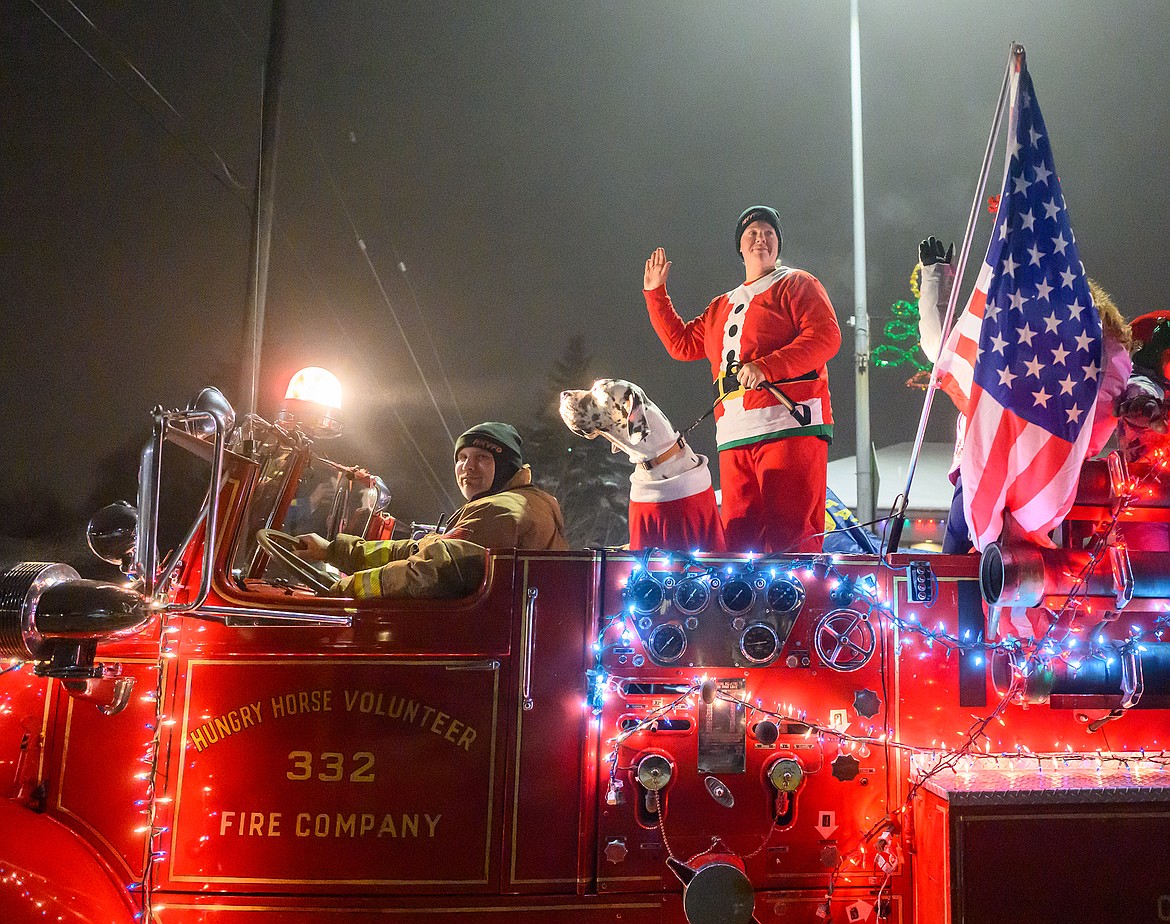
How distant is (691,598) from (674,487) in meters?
1.29

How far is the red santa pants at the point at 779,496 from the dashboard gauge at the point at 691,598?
3.77 feet

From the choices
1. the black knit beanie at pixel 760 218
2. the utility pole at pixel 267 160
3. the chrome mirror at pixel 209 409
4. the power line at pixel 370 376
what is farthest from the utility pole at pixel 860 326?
the power line at pixel 370 376

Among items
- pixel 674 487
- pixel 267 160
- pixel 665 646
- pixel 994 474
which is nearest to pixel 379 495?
pixel 674 487

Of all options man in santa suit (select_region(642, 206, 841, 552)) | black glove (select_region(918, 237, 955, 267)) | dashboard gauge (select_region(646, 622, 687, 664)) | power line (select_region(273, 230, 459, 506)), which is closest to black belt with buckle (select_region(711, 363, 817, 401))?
man in santa suit (select_region(642, 206, 841, 552))

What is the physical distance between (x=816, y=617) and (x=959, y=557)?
25.8 inches

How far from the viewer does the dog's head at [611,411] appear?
411cm

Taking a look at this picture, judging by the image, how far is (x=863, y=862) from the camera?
2.85 metres

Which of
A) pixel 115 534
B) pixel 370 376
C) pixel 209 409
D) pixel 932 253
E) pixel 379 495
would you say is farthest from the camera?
pixel 370 376

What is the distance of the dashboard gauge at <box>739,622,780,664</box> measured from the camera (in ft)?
9.45

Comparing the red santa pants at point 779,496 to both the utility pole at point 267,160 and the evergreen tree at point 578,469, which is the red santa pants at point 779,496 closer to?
the utility pole at point 267,160

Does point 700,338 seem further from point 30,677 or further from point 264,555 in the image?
point 30,677

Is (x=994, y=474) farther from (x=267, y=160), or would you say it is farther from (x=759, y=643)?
(x=267, y=160)

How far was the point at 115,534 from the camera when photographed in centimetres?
295

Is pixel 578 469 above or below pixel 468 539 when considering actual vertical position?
above
